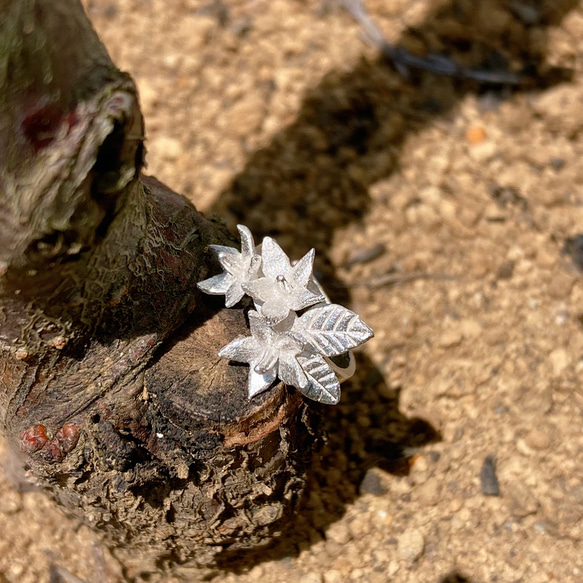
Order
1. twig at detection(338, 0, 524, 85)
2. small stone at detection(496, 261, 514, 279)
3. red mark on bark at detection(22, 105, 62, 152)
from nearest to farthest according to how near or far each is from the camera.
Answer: red mark on bark at detection(22, 105, 62, 152) → small stone at detection(496, 261, 514, 279) → twig at detection(338, 0, 524, 85)

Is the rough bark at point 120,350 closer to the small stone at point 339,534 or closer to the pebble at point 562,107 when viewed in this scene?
the small stone at point 339,534

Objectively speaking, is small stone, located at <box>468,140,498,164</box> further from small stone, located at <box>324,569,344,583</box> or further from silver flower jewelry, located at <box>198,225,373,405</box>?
small stone, located at <box>324,569,344,583</box>

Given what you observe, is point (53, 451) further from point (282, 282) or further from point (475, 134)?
point (475, 134)

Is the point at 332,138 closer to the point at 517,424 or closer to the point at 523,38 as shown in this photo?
the point at 523,38

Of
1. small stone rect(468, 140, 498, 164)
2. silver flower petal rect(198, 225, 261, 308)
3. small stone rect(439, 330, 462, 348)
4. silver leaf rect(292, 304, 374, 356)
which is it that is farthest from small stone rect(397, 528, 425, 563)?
small stone rect(468, 140, 498, 164)

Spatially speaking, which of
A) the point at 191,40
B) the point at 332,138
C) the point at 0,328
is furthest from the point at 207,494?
the point at 191,40

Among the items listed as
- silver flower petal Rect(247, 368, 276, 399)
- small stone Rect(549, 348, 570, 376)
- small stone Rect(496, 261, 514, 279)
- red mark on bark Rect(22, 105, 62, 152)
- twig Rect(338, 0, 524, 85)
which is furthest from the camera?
twig Rect(338, 0, 524, 85)
